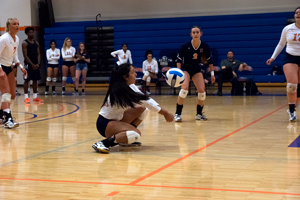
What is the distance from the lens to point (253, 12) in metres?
16.0

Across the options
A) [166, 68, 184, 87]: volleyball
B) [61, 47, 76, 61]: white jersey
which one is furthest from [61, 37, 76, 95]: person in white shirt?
[166, 68, 184, 87]: volleyball

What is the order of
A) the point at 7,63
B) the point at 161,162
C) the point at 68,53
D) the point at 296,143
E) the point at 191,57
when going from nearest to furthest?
the point at 161,162
the point at 296,143
the point at 7,63
the point at 191,57
the point at 68,53

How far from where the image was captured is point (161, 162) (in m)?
3.86

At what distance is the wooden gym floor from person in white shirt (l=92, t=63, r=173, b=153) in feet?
0.56

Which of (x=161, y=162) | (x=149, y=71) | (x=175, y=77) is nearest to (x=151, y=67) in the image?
(x=149, y=71)

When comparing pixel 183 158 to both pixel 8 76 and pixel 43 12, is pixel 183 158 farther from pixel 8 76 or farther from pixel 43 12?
pixel 43 12

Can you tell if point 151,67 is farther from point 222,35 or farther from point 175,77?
point 175,77

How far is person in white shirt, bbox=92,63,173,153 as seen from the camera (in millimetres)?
4234

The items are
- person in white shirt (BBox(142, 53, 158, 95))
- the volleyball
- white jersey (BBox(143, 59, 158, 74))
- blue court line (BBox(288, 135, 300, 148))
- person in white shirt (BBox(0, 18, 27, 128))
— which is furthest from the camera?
white jersey (BBox(143, 59, 158, 74))

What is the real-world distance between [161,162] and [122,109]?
0.88 metres

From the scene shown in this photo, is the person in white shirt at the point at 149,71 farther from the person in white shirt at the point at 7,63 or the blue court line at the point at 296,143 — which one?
the blue court line at the point at 296,143

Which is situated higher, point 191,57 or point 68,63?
point 191,57

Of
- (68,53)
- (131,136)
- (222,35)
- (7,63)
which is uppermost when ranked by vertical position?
(222,35)

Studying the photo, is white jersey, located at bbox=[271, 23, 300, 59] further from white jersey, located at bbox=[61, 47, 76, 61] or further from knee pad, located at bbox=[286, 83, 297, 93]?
white jersey, located at bbox=[61, 47, 76, 61]
